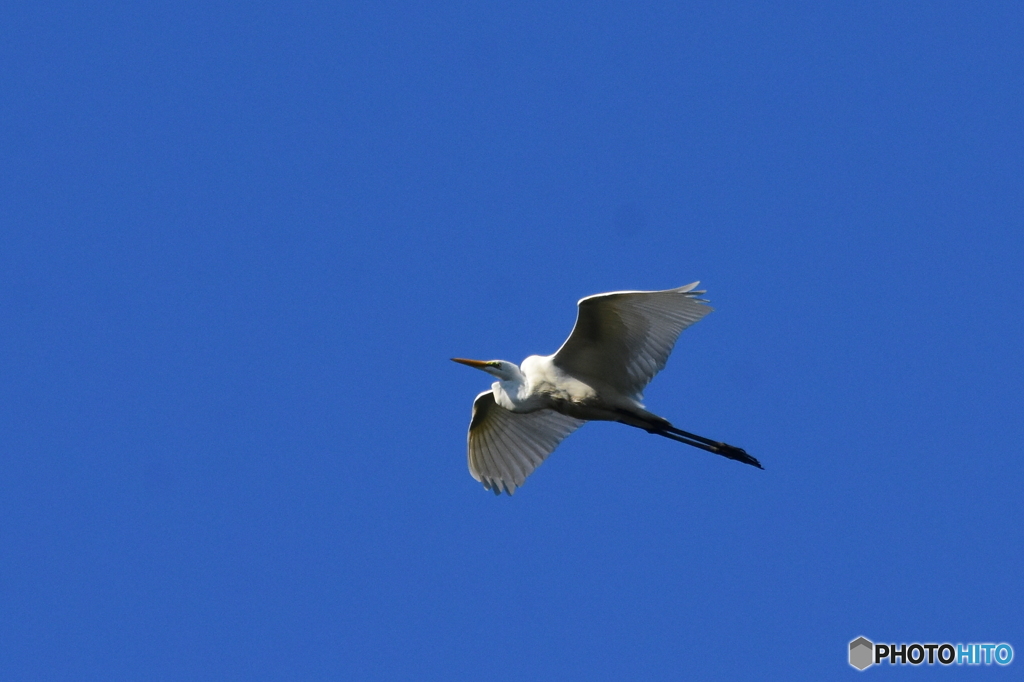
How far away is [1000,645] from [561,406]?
493 cm

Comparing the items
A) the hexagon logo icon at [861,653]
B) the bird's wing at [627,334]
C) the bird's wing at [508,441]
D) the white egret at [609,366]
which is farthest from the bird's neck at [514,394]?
the hexagon logo icon at [861,653]

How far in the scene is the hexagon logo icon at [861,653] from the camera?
46.9 feet

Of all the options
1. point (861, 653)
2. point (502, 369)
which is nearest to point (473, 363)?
point (502, 369)

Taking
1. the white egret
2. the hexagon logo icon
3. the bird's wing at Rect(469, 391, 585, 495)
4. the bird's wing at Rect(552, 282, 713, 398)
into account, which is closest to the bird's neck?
the white egret

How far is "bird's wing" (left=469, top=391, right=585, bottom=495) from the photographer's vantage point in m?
14.4

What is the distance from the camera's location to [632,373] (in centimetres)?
1294

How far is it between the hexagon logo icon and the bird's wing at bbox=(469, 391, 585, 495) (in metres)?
3.79

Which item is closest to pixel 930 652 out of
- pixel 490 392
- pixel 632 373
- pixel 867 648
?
pixel 867 648

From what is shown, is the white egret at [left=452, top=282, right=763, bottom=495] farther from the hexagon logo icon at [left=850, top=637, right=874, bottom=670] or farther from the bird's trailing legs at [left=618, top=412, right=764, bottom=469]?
the hexagon logo icon at [left=850, top=637, right=874, bottom=670]

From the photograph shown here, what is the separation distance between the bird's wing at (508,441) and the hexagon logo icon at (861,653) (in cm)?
379

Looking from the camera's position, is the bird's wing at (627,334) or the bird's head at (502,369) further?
the bird's head at (502,369)

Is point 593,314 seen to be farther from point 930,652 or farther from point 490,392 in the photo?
point 930,652

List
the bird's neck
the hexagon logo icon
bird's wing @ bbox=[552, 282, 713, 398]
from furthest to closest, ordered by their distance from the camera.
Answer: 1. the hexagon logo icon
2. the bird's neck
3. bird's wing @ bbox=[552, 282, 713, 398]

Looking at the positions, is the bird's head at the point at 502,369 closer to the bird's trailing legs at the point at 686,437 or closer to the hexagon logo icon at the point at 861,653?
the bird's trailing legs at the point at 686,437
